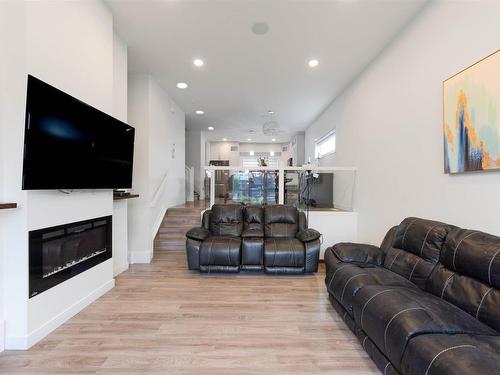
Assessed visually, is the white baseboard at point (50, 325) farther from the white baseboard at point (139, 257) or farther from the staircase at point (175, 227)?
the staircase at point (175, 227)

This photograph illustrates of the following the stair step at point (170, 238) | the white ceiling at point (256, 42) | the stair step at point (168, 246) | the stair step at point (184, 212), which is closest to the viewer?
the white ceiling at point (256, 42)

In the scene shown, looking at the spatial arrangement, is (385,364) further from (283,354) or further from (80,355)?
(80,355)

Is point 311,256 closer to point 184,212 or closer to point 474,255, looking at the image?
point 474,255

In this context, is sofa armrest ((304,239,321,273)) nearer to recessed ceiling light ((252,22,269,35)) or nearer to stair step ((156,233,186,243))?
stair step ((156,233,186,243))

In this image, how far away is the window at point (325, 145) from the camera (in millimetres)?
6313

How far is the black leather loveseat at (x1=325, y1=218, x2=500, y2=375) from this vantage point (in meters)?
1.31

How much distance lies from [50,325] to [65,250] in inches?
25.3

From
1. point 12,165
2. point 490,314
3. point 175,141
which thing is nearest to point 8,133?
point 12,165

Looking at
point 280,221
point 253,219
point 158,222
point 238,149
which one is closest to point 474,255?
point 280,221

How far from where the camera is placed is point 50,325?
2205 mm

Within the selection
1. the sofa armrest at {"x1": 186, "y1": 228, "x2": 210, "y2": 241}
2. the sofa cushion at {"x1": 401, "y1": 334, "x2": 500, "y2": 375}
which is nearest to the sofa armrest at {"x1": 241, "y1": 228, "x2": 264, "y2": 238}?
the sofa armrest at {"x1": 186, "y1": 228, "x2": 210, "y2": 241}

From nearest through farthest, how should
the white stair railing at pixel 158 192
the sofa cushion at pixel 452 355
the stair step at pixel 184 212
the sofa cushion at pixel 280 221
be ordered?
the sofa cushion at pixel 452 355 < the sofa cushion at pixel 280 221 < the white stair railing at pixel 158 192 < the stair step at pixel 184 212

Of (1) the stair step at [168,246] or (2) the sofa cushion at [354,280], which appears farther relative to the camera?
(1) the stair step at [168,246]

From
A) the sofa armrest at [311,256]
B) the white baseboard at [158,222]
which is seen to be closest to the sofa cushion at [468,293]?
the sofa armrest at [311,256]
